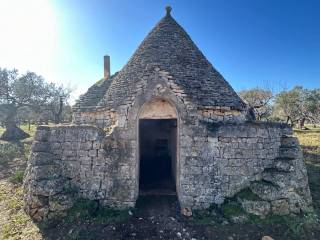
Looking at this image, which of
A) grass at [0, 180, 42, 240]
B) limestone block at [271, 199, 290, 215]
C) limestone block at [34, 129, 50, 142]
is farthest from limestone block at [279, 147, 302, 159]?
limestone block at [34, 129, 50, 142]

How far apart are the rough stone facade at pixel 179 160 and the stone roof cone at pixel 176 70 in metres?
0.27

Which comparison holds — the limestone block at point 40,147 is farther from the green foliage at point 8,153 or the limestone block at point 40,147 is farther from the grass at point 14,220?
the green foliage at point 8,153

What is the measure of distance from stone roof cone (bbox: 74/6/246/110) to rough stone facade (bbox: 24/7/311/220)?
0.27 meters

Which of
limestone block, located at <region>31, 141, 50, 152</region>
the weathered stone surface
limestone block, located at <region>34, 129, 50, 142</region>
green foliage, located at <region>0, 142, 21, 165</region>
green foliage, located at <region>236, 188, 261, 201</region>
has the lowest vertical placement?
the weathered stone surface

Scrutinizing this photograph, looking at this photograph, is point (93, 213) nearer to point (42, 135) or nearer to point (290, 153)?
point (42, 135)

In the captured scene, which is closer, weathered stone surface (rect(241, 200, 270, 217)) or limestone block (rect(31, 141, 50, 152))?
weathered stone surface (rect(241, 200, 270, 217))

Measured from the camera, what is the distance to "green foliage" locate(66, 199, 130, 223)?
20.1 feet

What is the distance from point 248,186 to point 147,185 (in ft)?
11.3

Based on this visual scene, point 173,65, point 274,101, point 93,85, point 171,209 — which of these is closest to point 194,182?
point 171,209

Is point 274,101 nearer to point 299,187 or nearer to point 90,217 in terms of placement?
point 299,187

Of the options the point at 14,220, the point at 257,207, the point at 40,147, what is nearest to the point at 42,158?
the point at 40,147

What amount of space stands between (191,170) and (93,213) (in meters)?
2.85

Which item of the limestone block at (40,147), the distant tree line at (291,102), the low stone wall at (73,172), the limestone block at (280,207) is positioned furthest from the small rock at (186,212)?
the distant tree line at (291,102)

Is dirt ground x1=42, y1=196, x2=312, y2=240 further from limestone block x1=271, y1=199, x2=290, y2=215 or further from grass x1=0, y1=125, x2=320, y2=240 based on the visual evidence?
limestone block x1=271, y1=199, x2=290, y2=215
